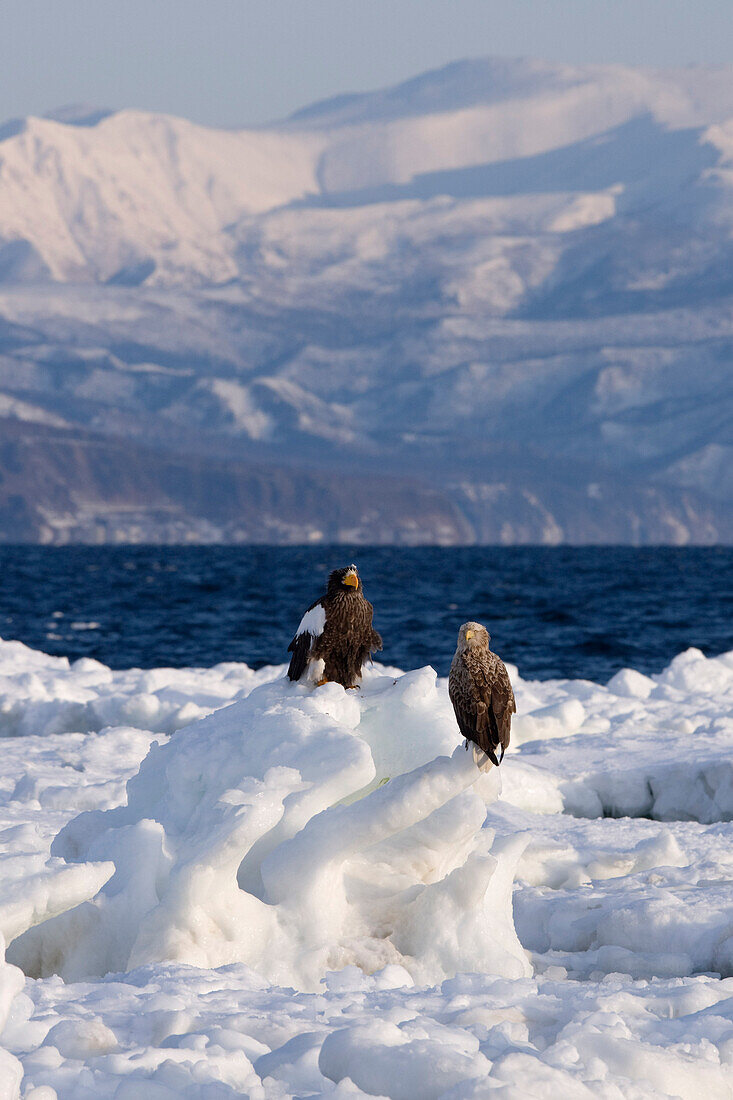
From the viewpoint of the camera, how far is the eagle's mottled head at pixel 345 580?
897cm

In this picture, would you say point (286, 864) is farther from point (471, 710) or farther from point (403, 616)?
point (403, 616)

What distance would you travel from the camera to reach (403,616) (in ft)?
148

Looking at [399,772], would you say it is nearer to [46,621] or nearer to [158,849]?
[158,849]

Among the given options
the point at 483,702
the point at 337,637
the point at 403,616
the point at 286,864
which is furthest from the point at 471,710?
the point at 403,616

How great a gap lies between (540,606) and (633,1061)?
46.1m

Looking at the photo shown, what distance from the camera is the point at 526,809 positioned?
11.9 metres

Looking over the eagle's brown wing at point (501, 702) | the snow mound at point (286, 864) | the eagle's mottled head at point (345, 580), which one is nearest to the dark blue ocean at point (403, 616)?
the eagle's mottled head at point (345, 580)

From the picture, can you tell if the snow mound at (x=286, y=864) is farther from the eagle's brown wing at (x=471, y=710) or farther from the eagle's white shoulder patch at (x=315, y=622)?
the eagle's white shoulder patch at (x=315, y=622)

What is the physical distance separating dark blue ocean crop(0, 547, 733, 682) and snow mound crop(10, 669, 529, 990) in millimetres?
22080

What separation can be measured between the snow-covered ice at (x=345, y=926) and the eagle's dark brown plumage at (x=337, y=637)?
19 centimetres

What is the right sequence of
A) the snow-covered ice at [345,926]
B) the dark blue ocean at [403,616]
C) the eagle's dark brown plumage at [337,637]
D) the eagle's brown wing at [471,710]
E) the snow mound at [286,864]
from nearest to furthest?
the snow-covered ice at [345,926] → the snow mound at [286,864] → the eagle's brown wing at [471,710] → the eagle's dark brown plumage at [337,637] → the dark blue ocean at [403,616]

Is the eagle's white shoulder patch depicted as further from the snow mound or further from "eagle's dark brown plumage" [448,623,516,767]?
"eagle's dark brown plumage" [448,623,516,767]

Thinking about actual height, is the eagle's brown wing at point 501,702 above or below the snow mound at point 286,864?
above

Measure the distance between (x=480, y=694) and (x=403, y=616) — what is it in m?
37.8
